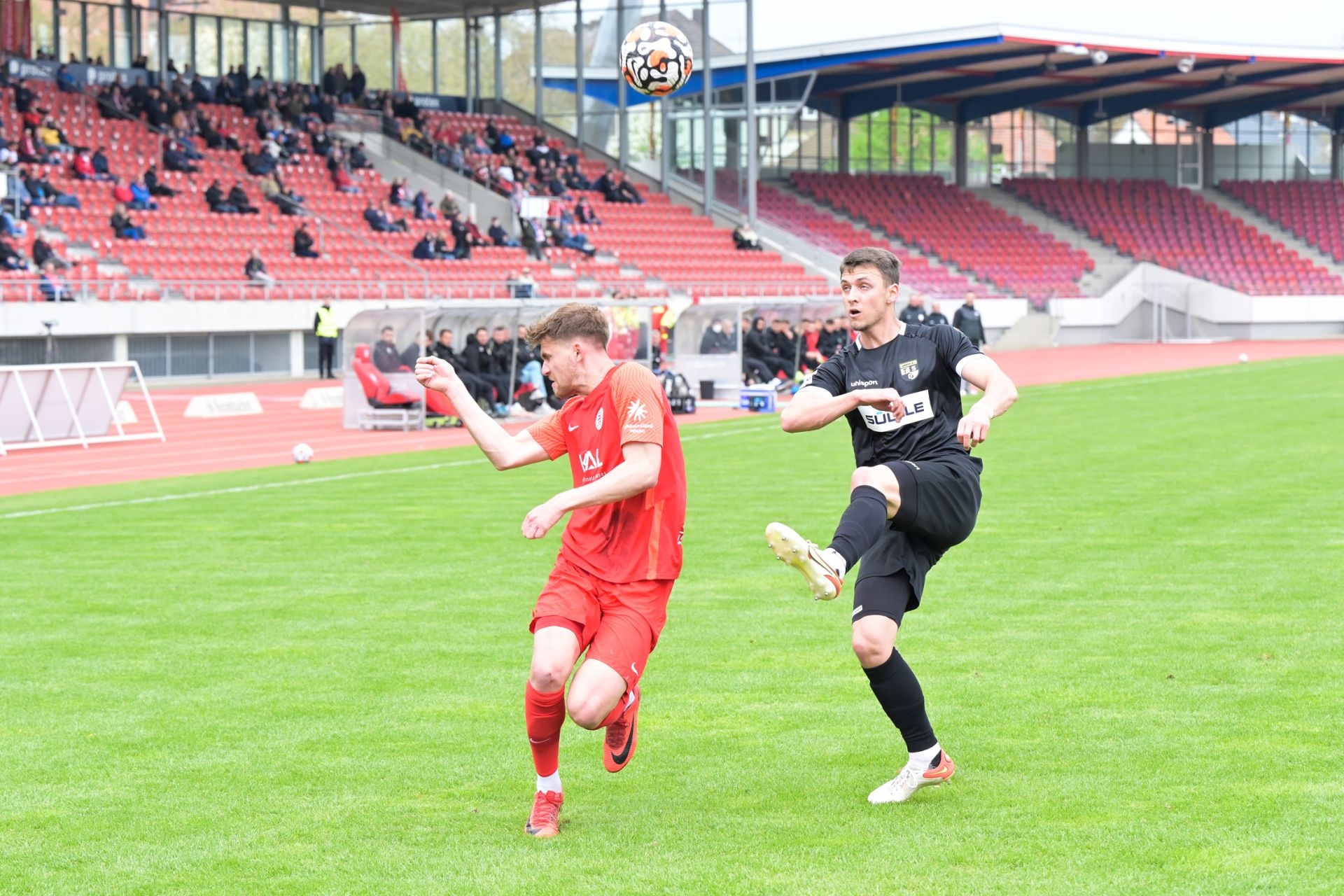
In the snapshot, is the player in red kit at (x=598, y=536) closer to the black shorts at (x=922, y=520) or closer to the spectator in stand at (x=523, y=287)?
the black shorts at (x=922, y=520)

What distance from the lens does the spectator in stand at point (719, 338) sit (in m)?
30.4

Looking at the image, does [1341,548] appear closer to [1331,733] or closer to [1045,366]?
[1331,733]

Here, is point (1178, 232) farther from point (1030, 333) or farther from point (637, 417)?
point (637, 417)

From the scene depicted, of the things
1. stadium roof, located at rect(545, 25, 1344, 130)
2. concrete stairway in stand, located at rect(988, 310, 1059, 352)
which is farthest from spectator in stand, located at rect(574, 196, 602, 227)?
concrete stairway in stand, located at rect(988, 310, 1059, 352)

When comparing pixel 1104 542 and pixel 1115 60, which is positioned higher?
pixel 1115 60

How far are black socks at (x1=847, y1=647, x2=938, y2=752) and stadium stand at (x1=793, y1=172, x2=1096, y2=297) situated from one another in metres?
47.2

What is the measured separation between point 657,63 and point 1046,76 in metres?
Result: 42.6

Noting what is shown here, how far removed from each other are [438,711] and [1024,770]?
2668 mm

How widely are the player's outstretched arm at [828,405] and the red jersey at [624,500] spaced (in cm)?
44

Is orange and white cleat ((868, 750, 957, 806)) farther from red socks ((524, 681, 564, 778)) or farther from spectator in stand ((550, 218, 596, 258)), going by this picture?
spectator in stand ((550, 218, 596, 258))

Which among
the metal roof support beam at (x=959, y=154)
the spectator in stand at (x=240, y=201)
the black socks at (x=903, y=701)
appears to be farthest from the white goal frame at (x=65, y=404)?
the metal roof support beam at (x=959, y=154)

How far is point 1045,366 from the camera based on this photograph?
40.7 metres

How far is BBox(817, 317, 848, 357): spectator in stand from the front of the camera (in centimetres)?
3309

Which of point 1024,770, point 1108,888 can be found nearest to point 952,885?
point 1108,888
